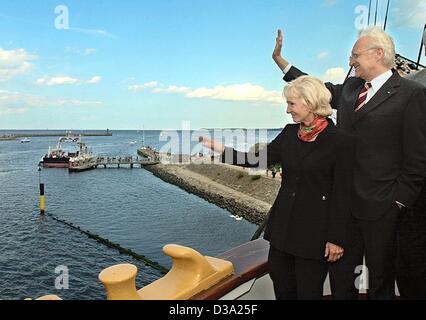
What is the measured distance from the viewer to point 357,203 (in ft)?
7.93

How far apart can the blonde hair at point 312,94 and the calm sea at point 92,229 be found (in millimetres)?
16672

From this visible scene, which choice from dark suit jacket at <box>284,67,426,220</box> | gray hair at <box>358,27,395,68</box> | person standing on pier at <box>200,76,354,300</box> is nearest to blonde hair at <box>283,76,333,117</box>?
person standing on pier at <box>200,76,354,300</box>

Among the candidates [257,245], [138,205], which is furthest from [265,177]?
[257,245]

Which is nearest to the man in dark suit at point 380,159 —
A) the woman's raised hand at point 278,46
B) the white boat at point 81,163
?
the woman's raised hand at point 278,46

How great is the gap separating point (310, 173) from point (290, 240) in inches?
16.6

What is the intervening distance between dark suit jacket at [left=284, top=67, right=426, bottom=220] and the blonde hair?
30 centimetres

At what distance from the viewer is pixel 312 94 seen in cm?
227

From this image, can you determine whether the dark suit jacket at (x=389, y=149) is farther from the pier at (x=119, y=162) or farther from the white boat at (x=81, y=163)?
the pier at (x=119, y=162)

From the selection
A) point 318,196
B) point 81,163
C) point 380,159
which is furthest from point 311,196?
point 81,163

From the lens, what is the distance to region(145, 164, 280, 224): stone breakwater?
35969 millimetres

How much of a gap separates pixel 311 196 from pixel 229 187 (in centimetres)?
4492

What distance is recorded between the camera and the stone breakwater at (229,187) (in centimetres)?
3597

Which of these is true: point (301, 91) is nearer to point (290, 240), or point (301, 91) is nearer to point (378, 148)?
point (378, 148)
